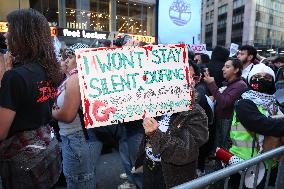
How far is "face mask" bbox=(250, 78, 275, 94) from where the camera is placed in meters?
3.05

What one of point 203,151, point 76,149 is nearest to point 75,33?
point 203,151

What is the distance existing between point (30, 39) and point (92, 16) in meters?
22.1

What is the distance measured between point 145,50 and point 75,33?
17971 millimetres

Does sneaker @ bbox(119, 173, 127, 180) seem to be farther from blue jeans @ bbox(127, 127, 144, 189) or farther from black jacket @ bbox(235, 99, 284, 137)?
black jacket @ bbox(235, 99, 284, 137)

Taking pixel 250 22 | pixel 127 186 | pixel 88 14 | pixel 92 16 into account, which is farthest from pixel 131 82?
pixel 250 22

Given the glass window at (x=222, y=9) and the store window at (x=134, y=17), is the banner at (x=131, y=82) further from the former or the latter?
the glass window at (x=222, y=9)

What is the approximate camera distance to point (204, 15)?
105438 mm

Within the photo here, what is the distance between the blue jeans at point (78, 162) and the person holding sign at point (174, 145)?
2.27 ft

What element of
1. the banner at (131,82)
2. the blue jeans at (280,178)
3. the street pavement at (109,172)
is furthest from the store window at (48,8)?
the blue jeans at (280,178)

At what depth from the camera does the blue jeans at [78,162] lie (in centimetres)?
307

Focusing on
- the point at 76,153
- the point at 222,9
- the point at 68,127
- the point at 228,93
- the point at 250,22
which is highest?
the point at 222,9

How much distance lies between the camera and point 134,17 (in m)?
26.7

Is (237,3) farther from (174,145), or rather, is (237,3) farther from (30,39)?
(30,39)

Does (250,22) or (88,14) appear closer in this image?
(88,14)
